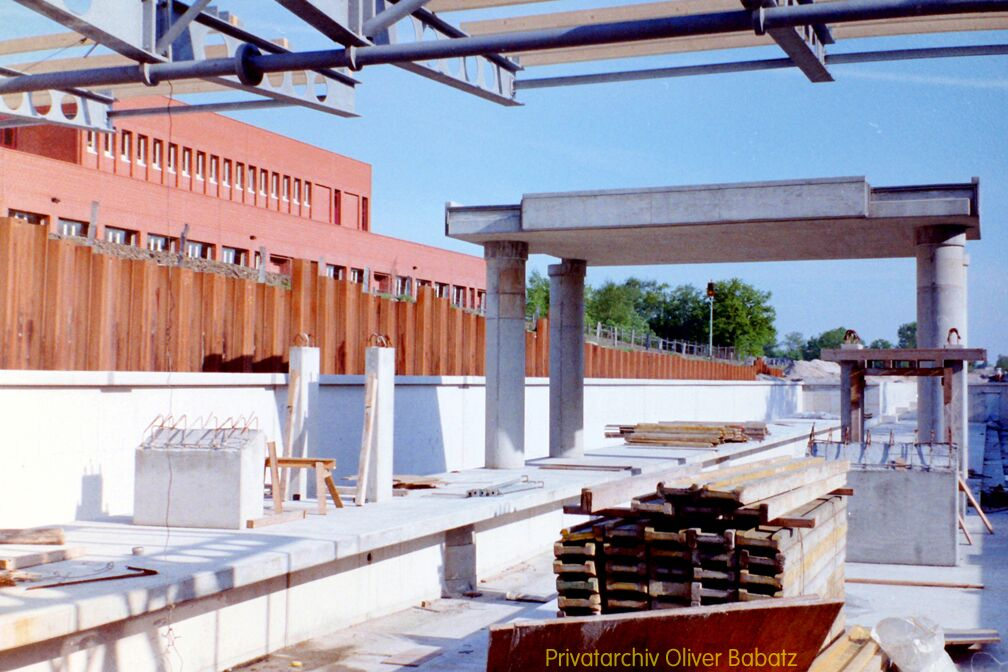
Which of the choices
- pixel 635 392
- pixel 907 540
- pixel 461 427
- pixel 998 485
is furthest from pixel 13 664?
pixel 635 392

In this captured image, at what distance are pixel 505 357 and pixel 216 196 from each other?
3583 centimetres

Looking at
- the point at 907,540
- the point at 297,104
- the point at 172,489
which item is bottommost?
the point at 907,540

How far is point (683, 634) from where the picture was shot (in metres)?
7.80

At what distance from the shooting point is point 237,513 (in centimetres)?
1165

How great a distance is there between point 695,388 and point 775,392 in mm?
14889

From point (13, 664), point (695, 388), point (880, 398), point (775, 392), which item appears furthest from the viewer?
point (880, 398)

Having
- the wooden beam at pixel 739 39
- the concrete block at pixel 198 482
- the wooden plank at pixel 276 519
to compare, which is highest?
the wooden beam at pixel 739 39

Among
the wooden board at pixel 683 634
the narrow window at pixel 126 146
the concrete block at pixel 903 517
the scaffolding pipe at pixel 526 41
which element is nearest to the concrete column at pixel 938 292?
the concrete block at pixel 903 517

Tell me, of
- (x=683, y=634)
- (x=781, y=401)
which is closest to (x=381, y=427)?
(x=683, y=634)

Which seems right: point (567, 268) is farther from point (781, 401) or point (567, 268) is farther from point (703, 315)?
point (703, 315)

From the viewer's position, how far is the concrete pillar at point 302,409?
48.0ft

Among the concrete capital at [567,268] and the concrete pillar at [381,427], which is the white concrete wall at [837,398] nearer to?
the concrete capital at [567,268]

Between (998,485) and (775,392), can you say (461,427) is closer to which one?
(998,485)

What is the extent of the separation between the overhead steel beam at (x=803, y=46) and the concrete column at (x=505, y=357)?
11.8 meters
